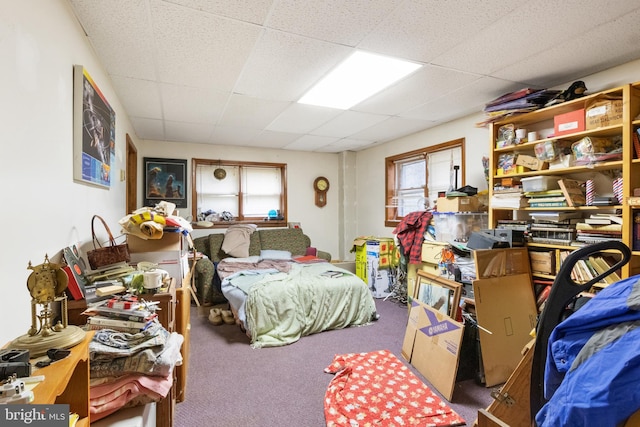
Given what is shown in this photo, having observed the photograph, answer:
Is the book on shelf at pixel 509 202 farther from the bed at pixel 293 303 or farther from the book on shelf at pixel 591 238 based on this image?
the bed at pixel 293 303

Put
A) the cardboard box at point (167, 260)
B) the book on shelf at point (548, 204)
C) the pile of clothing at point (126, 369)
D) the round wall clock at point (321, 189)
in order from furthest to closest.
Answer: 1. the round wall clock at point (321, 189)
2. the book on shelf at point (548, 204)
3. the cardboard box at point (167, 260)
4. the pile of clothing at point (126, 369)

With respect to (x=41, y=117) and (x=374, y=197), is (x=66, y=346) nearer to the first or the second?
(x=41, y=117)

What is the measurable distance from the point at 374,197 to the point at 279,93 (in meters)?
2.89

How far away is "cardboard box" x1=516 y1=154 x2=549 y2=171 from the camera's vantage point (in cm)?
257

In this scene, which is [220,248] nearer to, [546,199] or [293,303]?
[293,303]

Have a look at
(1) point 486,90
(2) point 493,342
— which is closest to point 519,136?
(1) point 486,90

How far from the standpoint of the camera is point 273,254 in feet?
15.5

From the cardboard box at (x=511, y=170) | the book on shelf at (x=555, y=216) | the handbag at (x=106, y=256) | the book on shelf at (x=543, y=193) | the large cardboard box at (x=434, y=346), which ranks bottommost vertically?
the large cardboard box at (x=434, y=346)

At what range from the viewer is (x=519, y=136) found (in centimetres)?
272

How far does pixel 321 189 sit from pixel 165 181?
8.58 ft

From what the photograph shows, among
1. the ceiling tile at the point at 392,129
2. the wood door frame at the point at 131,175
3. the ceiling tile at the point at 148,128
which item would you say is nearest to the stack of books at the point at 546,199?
the ceiling tile at the point at 392,129

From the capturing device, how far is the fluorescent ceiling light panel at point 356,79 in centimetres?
226

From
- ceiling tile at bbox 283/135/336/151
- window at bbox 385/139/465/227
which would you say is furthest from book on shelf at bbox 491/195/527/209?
ceiling tile at bbox 283/135/336/151

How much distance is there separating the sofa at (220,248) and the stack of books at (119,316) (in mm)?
2669
